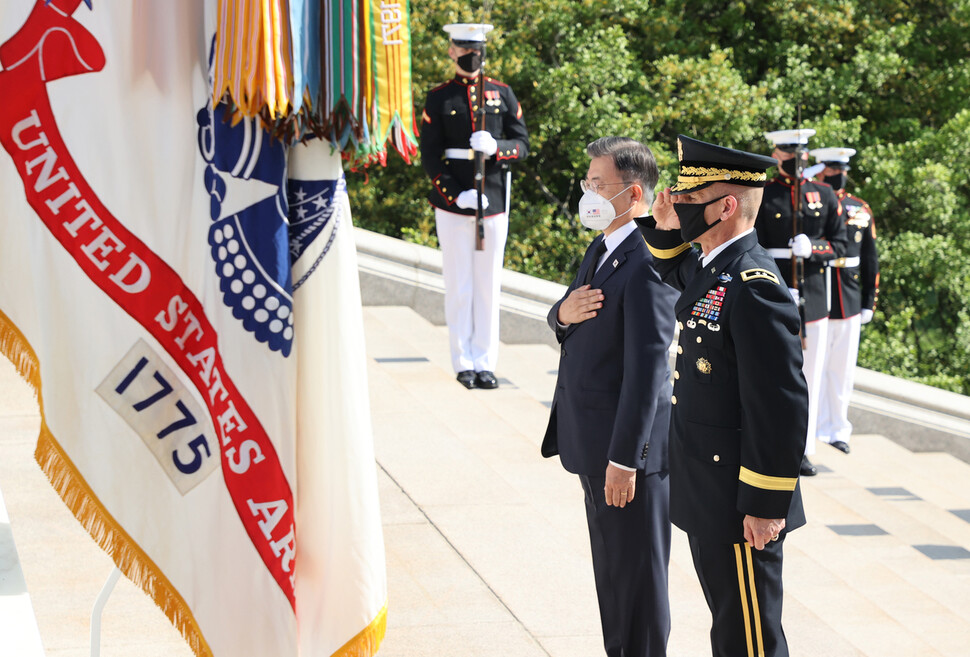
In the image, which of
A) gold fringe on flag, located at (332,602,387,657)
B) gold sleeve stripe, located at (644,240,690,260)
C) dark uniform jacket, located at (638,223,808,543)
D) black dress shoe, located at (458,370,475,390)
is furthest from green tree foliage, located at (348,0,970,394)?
gold fringe on flag, located at (332,602,387,657)

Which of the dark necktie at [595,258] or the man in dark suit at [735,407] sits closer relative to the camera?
the man in dark suit at [735,407]

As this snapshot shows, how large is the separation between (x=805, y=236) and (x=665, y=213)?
15.4ft

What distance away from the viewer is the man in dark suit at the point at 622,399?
335cm

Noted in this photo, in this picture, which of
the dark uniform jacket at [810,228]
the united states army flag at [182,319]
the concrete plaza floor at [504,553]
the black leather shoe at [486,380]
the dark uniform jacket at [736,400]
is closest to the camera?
the united states army flag at [182,319]

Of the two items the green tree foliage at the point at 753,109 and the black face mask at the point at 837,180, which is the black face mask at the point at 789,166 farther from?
the green tree foliage at the point at 753,109

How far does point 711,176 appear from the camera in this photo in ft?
10.2

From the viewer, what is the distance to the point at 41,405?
86.7 inches

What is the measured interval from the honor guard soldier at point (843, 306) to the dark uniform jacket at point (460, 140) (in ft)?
8.29

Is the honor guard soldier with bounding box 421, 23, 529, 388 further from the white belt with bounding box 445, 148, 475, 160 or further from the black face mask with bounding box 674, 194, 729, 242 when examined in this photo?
the black face mask with bounding box 674, 194, 729, 242

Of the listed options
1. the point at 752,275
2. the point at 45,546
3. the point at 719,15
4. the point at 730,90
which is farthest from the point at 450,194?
the point at 719,15

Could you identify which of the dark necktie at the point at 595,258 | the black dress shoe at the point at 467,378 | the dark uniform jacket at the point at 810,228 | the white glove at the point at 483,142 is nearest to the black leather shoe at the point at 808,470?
the dark uniform jacket at the point at 810,228

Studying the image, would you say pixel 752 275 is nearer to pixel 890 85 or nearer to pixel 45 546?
pixel 45 546

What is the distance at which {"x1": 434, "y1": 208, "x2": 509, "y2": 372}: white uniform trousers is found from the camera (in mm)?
7371

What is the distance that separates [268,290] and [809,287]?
20.7 feet
